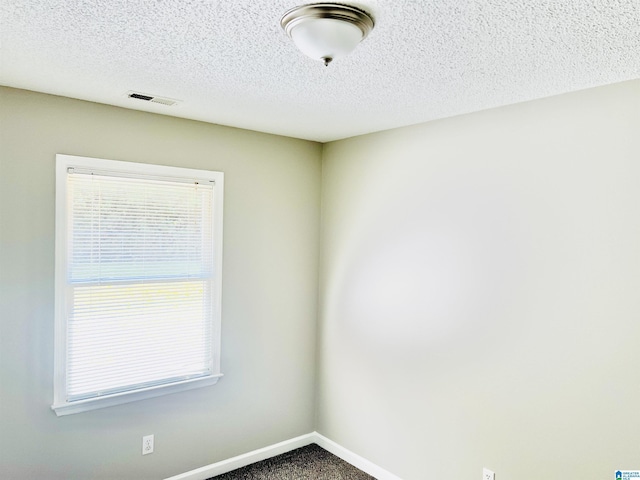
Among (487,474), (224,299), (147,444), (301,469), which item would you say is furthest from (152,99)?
(487,474)

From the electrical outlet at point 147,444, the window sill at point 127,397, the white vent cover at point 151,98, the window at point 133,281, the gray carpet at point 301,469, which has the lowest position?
the gray carpet at point 301,469

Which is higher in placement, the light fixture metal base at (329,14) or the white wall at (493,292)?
the light fixture metal base at (329,14)

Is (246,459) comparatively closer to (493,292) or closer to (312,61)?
(493,292)

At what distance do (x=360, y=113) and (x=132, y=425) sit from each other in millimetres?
A: 2474

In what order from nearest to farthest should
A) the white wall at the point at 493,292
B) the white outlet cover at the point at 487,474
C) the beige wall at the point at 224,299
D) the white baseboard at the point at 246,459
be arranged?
the white wall at the point at 493,292
the beige wall at the point at 224,299
the white outlet cover at the point at 487,474
the white baseboard at the point at 246,459

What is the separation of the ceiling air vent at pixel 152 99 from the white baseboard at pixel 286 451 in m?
2.48

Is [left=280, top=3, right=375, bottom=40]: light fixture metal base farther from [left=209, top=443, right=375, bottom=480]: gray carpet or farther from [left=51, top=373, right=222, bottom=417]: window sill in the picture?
[left=209, top=443, right=375, bottom=480]: gray carpet

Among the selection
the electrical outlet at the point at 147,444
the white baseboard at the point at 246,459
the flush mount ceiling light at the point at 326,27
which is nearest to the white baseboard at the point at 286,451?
the white baseboard at the point at 246,459

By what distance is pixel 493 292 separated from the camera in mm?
2691

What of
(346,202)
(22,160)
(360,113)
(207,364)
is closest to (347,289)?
(346,202)

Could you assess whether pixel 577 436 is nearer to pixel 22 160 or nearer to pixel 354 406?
pixel 354 406

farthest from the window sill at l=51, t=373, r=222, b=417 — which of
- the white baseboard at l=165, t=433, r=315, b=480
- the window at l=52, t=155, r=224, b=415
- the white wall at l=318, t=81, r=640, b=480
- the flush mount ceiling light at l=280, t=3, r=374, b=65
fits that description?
the flush mount ceiling light at l=280, t=3, r=374, b=65

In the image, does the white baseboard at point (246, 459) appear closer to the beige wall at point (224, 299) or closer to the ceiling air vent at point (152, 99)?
the beige wall at point (224, 299)

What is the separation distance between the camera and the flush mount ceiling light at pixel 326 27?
1.53 meters
